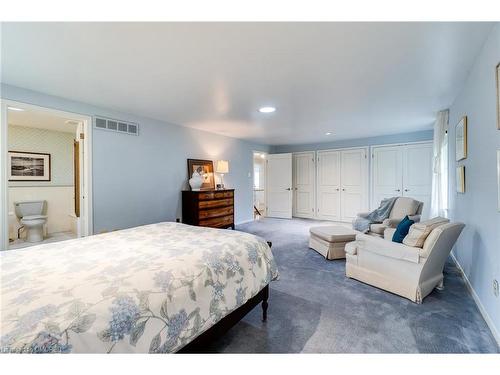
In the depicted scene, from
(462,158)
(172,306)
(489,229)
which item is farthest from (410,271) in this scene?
(172,306)

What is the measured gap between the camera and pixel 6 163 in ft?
8.90

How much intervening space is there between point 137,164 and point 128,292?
3.25 metres

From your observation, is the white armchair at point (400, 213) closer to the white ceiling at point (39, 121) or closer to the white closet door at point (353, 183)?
the white closet door at point (353, 183)

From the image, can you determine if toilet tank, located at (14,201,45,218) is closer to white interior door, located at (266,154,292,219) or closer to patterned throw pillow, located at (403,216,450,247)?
white interior door, located at (266,154,292,219)

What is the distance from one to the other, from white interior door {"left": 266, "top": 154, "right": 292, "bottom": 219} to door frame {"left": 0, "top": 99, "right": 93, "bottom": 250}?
505 cm

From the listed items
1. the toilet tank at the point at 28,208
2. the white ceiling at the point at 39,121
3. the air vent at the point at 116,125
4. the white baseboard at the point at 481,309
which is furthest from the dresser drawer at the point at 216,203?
the white baseboard at the point at 481,309

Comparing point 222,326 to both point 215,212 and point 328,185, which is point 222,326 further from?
point 328,185

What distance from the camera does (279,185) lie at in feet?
24.3

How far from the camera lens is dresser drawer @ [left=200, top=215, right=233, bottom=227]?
15.2 ft

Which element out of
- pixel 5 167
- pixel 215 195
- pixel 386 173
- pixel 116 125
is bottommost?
pixel 215 195

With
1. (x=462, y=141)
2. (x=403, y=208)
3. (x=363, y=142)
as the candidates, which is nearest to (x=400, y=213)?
(x=403, y=208)

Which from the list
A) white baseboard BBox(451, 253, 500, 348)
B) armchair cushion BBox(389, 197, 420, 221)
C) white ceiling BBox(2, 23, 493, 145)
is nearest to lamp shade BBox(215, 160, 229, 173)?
white ceiling BBox(2, 23, 493, 145)

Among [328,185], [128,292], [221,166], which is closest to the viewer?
[128,292]

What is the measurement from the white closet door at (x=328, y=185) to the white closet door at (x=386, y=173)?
0.92m
